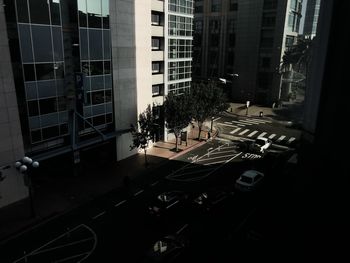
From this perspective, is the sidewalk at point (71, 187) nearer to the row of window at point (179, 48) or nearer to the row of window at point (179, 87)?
the row of window at point (179, 87)

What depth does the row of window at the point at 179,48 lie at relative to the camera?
129 ft

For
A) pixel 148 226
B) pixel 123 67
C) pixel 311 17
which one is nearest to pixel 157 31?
pixel 123 67

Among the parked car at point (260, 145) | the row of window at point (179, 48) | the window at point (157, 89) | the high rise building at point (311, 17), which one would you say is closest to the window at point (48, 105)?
the window at point (157, 89)

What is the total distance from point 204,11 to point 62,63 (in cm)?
5487

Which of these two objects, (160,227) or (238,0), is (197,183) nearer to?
(160,227)

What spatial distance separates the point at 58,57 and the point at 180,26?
19.8m

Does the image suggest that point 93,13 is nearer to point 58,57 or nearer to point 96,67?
point 96,67

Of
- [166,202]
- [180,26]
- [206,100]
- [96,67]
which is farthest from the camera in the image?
[206,100]

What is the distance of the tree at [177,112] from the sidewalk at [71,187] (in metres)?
3.64

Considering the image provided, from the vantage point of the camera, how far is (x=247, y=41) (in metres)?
66.4

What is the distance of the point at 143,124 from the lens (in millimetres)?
32656

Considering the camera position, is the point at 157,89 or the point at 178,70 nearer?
the point at 157,89

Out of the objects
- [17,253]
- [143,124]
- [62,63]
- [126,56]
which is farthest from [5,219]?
[126,56]

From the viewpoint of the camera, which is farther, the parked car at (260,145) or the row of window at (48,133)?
the parked car at (260,145)
